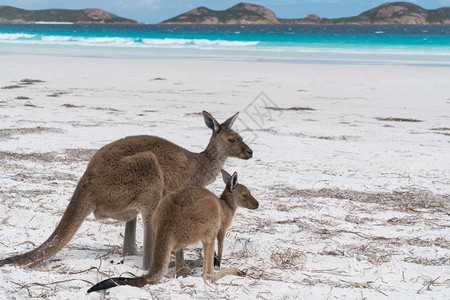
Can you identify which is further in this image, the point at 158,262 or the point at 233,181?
the point at 233,181

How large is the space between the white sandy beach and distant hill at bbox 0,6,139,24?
321 feet

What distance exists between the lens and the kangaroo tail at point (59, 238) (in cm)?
283

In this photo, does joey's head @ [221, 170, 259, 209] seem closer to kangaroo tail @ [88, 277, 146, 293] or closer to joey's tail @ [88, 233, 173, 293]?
joey's tail @ [88, 233, 173, 293]

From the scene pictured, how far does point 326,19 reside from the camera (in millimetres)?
100562

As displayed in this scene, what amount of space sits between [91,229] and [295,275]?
164cm

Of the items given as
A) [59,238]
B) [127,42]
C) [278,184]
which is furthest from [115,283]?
[127,42]

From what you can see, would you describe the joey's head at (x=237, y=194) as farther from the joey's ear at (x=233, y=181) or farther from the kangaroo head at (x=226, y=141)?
the kangaroo head at (x=226, y=141)

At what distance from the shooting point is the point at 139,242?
12.4 feet

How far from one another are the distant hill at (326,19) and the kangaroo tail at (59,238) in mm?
91005

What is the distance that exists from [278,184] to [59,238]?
2.83 meters

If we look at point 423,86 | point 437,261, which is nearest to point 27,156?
point 437,261

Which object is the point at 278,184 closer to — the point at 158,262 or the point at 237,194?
the point at 237,194

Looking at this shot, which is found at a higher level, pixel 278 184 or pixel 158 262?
pixel 158 262

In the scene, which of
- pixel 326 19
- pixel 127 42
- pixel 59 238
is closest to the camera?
pixel 59 238
